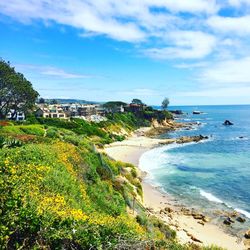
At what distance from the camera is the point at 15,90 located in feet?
202

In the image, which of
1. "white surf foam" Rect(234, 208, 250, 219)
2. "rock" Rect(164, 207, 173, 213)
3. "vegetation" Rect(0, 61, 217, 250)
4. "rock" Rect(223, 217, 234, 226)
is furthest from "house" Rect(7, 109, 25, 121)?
"rock" Rect(223, 217, 234, 226)

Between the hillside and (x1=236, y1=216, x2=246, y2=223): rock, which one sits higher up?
the hillside

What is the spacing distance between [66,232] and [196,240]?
19183mm

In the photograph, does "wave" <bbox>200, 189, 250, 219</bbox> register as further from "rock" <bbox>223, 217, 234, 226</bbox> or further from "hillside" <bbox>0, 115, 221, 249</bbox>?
"hillside" <bbox>0, 115, 221, 249</bbox>

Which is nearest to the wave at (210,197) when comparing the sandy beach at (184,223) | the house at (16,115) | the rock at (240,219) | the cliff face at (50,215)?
the sandy beach at (184,223)

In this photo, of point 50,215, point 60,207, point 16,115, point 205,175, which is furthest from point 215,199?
point 16,115

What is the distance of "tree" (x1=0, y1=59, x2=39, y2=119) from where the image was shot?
59669mm

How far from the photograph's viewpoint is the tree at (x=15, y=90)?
59.7 meters

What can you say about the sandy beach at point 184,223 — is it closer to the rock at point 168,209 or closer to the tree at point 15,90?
the rock at point 168,209

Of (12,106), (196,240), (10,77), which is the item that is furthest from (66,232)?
(12,106)

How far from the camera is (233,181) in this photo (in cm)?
4709

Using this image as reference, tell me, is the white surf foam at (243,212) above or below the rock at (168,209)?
below

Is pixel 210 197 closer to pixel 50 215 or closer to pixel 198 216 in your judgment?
pixel 198 216

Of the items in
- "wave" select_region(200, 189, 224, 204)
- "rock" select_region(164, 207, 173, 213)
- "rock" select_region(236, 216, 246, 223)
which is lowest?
"wave" select_region(200, 189, 224, 204)
